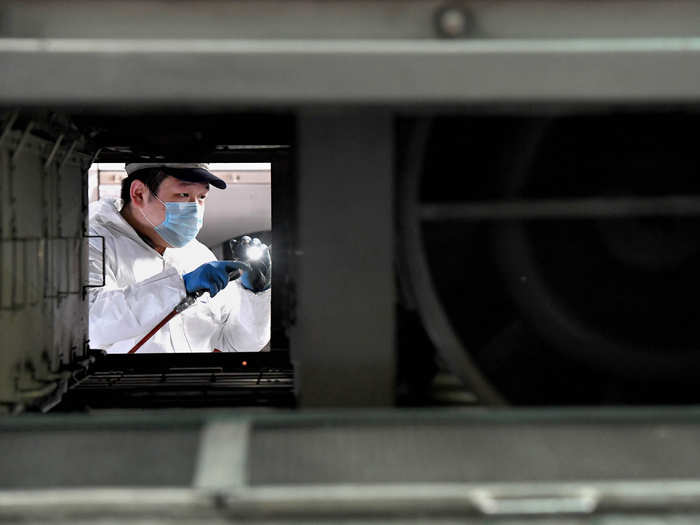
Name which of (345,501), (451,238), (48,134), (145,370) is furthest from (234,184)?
(345,501)

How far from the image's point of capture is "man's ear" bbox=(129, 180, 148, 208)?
12.2ft

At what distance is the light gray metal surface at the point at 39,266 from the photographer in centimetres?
152

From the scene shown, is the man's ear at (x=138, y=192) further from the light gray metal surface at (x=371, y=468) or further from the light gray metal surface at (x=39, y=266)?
the light gray metal surface at (x=371, y=468)

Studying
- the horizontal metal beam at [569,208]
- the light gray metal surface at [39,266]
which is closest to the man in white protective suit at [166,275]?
the light gray metal surface at [39,266]

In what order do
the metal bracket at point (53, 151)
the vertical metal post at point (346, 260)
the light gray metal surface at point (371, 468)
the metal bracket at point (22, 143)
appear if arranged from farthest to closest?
the metal bracket at point (53, 151) < the metal bracket at point (22, 143) < the vertical metal post at point (346, 260) < the light gray metal surface at point (371, 468)

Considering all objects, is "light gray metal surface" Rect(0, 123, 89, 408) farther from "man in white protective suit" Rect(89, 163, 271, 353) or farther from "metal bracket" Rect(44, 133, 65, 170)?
"man in white protective suit" Rect(89, 163, 271, 353)

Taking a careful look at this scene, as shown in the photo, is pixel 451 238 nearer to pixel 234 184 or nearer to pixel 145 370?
pixel 145 370

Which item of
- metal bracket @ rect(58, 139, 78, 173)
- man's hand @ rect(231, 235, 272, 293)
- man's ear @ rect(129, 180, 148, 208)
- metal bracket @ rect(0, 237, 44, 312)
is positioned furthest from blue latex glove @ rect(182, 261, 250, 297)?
metal bracket @ rect(0, 237, 44, 312)

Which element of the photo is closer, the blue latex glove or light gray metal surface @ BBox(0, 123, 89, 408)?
light gray metal surface @ BBox(0, 123, 89, 408)

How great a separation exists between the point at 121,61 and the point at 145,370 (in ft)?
5.80

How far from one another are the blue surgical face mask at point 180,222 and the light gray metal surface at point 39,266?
4.20 ft

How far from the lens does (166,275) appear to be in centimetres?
362

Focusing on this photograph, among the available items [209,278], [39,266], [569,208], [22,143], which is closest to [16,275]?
[39,266]

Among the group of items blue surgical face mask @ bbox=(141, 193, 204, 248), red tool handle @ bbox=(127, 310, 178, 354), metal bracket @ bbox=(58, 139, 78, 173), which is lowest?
red tool handle @ bbox=(127, 310, 178, 354)
